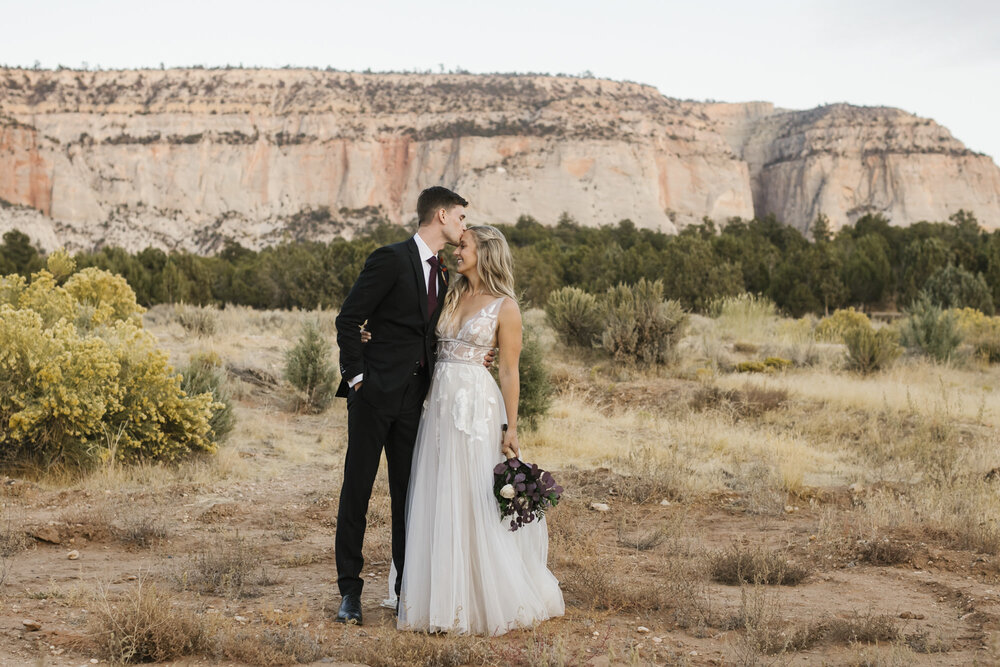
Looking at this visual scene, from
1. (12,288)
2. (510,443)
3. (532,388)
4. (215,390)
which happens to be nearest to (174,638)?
(510,443)

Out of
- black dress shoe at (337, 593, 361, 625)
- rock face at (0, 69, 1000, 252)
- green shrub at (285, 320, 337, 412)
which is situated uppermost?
rock face at (0, 69, 1000, 252)

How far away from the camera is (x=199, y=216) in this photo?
75.8 metres

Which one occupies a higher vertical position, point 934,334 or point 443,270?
point 443,270

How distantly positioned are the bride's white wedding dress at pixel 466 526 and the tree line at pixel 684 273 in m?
20.9

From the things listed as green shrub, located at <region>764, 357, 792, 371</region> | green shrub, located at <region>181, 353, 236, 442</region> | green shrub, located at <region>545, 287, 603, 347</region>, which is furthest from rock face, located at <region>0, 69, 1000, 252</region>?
green shrub, located at <region>181, 353, 236, 442</region>

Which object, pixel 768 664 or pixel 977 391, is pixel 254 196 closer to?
pixel 977 391

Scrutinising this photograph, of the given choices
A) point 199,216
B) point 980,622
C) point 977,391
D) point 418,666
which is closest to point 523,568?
point 418,666

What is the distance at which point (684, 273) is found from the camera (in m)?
27.2

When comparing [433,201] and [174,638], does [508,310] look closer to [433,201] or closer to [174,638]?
[433,201]

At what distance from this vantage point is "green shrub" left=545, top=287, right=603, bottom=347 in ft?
54.1

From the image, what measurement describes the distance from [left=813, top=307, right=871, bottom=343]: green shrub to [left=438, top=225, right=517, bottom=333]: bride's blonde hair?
1576 cm

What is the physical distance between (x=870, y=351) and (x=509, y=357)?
11.8 meters

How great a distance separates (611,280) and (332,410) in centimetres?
2031

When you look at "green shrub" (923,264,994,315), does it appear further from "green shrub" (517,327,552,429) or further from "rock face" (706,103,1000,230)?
"rock face" (706,103,1000,230)
